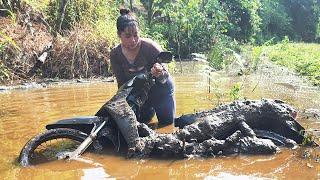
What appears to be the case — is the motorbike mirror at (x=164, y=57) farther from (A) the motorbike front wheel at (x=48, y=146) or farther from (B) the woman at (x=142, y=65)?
(A) the motorbike front wheel at (x=48, y=146)

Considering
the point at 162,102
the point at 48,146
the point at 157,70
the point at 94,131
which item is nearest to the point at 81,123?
the point at 94,131

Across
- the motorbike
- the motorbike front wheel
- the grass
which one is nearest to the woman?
the motorbike

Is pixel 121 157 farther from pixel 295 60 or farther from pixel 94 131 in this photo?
pixel 295 60

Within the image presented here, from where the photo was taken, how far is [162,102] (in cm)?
569

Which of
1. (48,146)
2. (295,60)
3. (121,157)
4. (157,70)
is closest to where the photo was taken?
(121,157)

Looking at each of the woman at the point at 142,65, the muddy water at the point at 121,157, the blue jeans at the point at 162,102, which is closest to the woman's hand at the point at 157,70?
the woman at the point at 142,65

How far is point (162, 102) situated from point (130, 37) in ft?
3.37

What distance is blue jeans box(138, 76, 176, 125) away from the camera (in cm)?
570

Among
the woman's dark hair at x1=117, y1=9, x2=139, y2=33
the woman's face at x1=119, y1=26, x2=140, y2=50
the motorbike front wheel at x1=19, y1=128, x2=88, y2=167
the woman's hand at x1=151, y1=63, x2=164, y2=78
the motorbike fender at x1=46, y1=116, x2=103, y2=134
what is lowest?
the motorbike front wheel at x1=19, y1=128, x2=88, y2=167

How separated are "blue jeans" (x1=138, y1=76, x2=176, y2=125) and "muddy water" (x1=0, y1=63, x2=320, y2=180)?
0.73ft

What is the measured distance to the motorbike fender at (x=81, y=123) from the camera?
4.61 m

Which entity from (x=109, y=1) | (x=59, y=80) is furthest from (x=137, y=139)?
(x=109, y=1)

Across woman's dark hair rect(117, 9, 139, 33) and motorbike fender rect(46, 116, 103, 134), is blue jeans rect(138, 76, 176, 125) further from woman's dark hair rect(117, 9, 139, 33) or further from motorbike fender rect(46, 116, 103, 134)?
motorbike fender rect(46, 116, 103, 134)

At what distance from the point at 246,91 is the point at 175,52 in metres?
7.51
